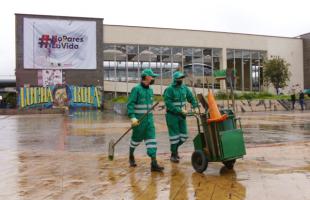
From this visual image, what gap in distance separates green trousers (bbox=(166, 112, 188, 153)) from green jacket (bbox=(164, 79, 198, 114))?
0.45ft

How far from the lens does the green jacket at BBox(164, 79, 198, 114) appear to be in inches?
283

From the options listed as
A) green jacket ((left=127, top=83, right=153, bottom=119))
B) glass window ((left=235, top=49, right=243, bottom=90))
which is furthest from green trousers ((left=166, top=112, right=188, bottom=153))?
glass window ((left=235, top=49, right=243, bottom=90))

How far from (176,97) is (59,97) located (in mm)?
27706

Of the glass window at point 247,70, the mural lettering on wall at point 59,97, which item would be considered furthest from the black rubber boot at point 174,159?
the glass window at point 247,70

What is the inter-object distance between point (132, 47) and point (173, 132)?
30.1 meters

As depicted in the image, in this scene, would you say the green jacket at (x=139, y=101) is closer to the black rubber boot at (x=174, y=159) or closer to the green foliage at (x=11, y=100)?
the black rubber boot at (x=174, y=159)

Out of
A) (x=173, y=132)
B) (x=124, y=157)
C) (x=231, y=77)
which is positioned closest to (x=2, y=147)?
(x=124, y=157)

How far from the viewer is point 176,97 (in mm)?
7250

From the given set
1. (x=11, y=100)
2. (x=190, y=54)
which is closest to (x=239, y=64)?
(x=190, y=54)

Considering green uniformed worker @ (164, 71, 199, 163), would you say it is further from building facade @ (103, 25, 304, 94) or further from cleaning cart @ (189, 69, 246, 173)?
building facade @ (103, 25, 304, 94)

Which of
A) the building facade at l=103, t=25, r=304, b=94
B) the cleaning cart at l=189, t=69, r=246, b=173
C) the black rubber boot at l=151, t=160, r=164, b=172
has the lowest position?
the black rubber boot at l=151, t=160, r=164, b=172

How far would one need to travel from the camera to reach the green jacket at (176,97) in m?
7.20

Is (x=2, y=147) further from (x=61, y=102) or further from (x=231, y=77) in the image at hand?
(x=61, y=102)

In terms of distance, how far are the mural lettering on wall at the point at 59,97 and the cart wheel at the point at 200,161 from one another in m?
28.4
